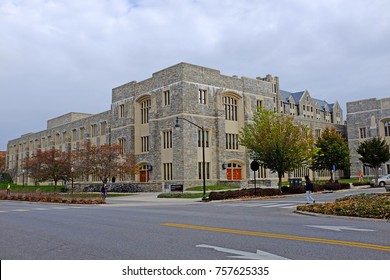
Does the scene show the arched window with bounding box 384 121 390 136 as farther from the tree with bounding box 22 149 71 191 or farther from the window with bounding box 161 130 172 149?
the tree with bounding box 22 149 71 191

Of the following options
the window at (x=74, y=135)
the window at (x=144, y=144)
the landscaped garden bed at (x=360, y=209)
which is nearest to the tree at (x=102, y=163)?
the window at (x=144, y=144)

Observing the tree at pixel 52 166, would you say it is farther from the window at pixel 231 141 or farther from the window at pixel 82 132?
the window at pixel 82 132

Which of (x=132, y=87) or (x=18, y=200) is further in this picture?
(x=132, y=87)

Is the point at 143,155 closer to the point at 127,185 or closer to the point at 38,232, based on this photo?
the point at 127,185

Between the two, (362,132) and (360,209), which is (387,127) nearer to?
(362,132)

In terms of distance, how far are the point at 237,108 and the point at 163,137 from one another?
10355 millimetres

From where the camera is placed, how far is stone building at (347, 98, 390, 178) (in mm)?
59594

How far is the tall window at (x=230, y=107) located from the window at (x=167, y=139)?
300 inches

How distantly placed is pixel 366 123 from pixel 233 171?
2772 cm

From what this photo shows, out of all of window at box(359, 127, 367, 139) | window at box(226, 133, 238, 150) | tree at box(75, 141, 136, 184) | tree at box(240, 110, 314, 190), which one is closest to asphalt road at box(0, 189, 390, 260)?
tree at box(240, 110, 314, 190)

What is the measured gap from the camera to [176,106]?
144 feet

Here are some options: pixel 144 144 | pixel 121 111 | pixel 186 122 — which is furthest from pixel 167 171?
pixel 121 111

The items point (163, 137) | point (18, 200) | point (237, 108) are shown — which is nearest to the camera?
point (18, 200)
